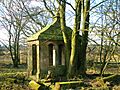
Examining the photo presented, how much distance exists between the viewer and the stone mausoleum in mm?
19234

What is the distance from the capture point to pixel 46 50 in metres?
19.4

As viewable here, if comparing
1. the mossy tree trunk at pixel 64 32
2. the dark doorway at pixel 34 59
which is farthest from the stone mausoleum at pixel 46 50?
the mossy tree trunk at pixel 64 32

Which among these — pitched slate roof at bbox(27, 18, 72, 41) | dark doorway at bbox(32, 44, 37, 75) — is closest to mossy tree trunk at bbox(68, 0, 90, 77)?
pitched slate roof at bbox(27, 18, 72, 41)

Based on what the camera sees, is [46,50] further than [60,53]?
→ No

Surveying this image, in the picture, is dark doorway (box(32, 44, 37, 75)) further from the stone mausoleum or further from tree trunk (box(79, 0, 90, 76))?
tree trunk (box(79, 0, 90, 76))

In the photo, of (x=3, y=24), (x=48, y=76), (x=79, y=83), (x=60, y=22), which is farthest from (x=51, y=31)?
(x=3, y=24)

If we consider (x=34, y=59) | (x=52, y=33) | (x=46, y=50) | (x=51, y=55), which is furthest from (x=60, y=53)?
(x=34, y=59)

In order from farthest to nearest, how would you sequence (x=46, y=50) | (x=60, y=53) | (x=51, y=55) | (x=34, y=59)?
(x=51, y=55) → (x=34, y=59) → (x=60, y=53) → (x=46, y=50)

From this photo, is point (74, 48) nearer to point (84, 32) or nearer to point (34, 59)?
point (84, 32)

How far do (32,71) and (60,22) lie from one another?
165 inches

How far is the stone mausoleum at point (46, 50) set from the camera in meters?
19.2

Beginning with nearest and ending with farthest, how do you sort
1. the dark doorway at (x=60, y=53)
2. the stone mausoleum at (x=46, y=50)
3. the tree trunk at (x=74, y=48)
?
the tree trunk at (x=74, y=48) → the stone mausoleum at (x=46, y=50) → the dark doorway at (x=60, y=53)

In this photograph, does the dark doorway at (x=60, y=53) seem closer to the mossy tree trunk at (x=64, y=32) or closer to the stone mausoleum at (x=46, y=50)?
the stone mausoleum at (x=46, y=50)

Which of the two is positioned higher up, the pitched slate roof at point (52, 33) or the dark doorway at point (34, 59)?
the pitched slate roof at point (52, 33)
